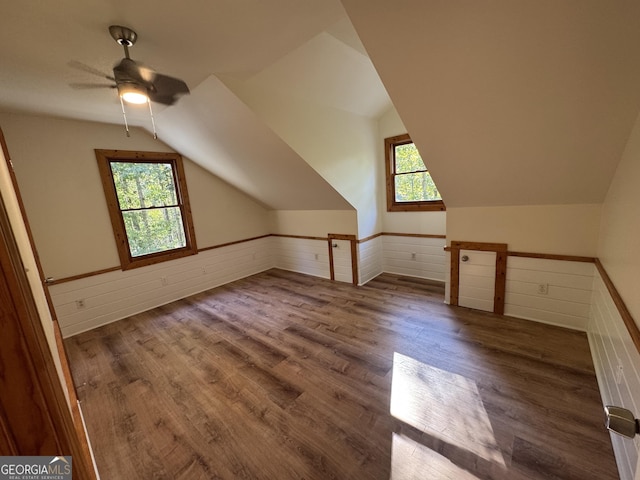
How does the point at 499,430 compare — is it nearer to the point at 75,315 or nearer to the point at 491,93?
the point at 491,93

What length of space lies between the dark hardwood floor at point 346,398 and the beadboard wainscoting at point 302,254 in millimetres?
1461

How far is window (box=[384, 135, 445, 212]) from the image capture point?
3834 millimetres

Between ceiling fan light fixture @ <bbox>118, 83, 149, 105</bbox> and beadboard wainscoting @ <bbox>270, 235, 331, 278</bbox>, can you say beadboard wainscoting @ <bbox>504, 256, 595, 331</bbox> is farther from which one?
ceiling fan light fixture @ <bbox>118, 83, 149, 105</bbox>

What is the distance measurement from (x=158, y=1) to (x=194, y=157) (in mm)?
2674

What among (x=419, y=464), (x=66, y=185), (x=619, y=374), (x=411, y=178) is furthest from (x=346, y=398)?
(x=66, y=185)

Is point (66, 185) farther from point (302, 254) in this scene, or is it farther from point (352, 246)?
point (352, 246)

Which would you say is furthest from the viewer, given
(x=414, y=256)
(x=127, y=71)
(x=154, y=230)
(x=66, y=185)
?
(x=414, y=256)

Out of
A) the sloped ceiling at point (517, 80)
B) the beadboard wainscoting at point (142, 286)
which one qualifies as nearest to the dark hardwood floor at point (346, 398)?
the beadboard wainscoting at point (142, 286)

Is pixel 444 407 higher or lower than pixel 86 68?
lower

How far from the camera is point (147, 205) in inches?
145

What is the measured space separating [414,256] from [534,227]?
1.78 meters

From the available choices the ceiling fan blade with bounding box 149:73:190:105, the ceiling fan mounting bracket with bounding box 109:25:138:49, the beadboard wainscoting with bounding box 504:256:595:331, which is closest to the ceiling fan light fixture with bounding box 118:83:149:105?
the ceiling fan mounting bracket with bounding box 109:25:138:49

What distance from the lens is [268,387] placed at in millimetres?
2041

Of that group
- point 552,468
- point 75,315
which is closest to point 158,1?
point 552,468
